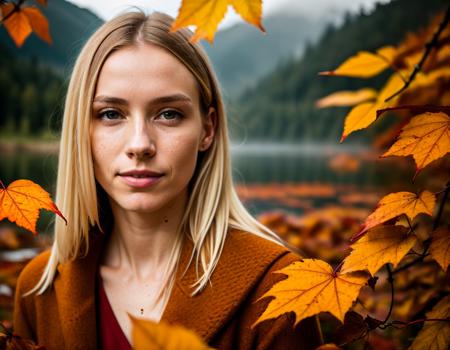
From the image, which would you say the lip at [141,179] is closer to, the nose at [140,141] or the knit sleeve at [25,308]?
the nose at [140,141]

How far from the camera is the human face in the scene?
102cm

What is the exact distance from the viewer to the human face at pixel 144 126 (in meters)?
1.02

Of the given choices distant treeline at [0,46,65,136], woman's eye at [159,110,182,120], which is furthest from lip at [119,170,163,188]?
distant treeline at [0,46,65,136]

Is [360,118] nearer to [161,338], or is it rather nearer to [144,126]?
[144,126]

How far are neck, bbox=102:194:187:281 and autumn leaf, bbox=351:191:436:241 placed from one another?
685 millimetres

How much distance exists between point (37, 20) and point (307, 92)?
31.6m

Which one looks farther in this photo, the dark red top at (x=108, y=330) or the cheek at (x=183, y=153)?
the dark red top at (x=108, y=330)

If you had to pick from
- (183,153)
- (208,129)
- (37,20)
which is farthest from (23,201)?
(208,129)

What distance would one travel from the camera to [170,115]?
3.54 feet

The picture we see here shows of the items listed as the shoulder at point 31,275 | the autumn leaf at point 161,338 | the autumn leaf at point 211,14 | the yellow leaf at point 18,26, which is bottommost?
the shoulder at point 31,275

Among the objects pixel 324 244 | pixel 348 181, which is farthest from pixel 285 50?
pixel 324 244

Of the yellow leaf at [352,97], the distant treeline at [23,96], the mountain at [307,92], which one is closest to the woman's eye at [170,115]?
the yellow leaf at [352,97]

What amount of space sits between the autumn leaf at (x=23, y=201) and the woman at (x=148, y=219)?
31 centimetres

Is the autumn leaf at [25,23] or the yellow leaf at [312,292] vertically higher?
the autumn leaf at [25,23]
